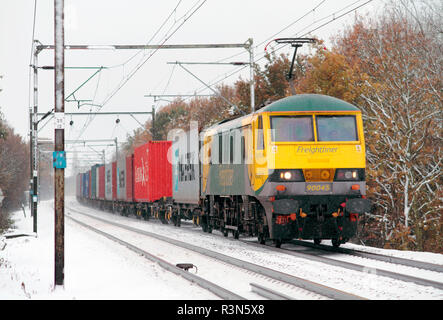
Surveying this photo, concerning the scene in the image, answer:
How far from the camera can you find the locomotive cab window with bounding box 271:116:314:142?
15.5 m

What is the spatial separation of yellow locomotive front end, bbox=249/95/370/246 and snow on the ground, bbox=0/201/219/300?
3373mm

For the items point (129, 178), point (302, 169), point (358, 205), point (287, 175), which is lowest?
point (358, 205)

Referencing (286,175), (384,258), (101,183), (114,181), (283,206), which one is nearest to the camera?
(384,258)

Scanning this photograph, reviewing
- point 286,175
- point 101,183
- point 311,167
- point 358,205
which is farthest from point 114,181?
point 358,205

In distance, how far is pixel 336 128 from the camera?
51.5ft

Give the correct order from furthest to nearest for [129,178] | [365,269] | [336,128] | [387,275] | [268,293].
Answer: [129,178], [336,128], [365,269], [387,275], [268,293]

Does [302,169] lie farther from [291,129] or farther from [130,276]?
[130,276]

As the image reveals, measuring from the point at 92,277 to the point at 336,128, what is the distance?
6.76m

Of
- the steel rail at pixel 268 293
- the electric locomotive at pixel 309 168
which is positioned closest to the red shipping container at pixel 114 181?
the electric locomotive at pixel 309 168

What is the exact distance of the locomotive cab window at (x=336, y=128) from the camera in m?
15.6

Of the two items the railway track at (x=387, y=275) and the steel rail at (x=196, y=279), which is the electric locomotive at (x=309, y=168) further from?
the steel rail at (x=196, y=279)

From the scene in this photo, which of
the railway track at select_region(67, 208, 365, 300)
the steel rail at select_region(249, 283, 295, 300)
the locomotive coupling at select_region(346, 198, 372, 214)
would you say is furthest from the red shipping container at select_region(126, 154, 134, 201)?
the steel rail at select_region(249, 283, 295, 300)

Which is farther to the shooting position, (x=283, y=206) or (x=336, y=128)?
(x=336, y=128)
